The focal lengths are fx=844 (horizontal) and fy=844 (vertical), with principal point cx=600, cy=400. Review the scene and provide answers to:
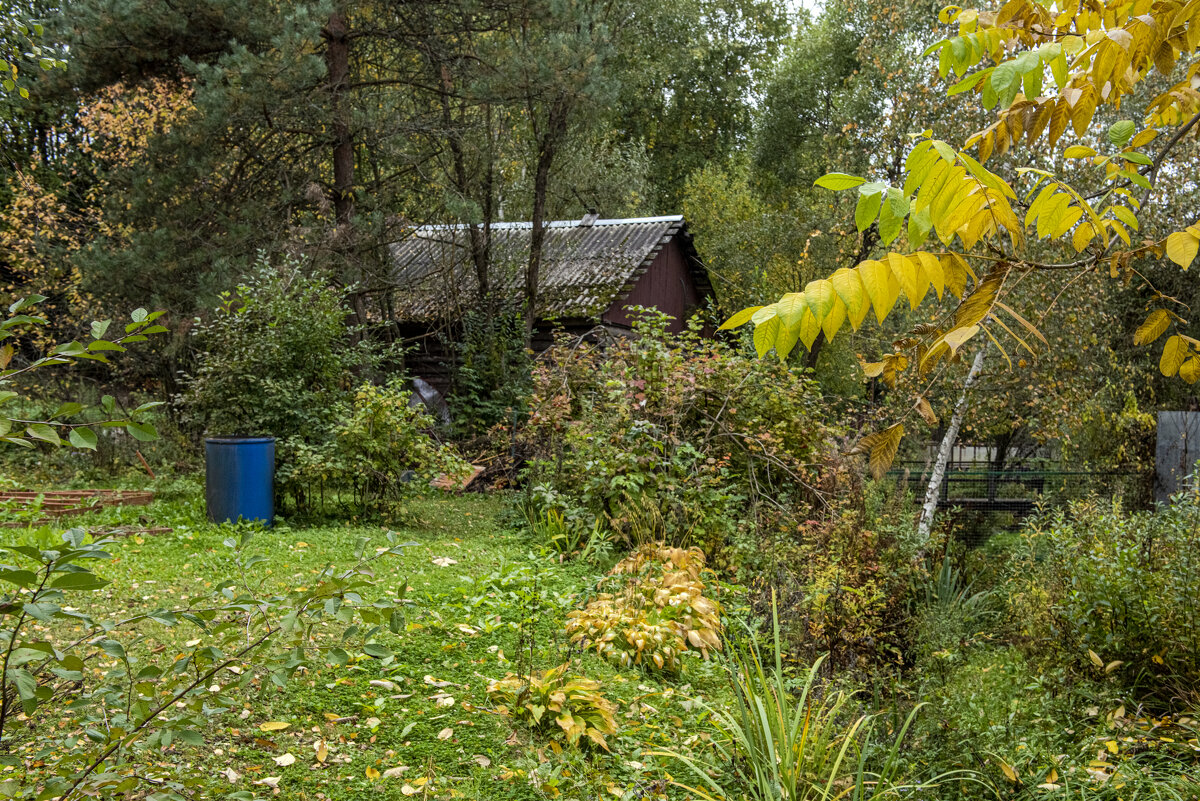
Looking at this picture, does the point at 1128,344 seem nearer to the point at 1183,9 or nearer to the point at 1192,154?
the point at 1192,154

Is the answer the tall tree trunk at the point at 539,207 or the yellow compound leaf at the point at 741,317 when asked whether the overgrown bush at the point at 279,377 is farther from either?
the yellow compound leaf at the point at 741,317

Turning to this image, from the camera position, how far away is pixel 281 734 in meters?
3.50

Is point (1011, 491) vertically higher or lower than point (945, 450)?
lower

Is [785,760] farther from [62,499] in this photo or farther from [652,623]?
[62,499]

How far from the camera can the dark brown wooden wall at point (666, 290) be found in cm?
1692

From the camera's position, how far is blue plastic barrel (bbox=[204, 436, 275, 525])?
7.44 m

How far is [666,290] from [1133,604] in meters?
14.7

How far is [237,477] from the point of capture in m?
7.45

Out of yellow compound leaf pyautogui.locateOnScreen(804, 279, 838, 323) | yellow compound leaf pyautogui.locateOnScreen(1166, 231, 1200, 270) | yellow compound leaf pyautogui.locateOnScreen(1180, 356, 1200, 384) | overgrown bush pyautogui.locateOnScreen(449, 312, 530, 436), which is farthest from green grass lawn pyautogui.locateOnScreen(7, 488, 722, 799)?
overgrown bush pyautogui.locateOnScreen(449, 312, 530, 436)

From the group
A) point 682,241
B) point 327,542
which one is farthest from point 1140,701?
point 682,241

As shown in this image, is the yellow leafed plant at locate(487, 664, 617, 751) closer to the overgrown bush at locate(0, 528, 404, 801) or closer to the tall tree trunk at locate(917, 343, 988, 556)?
the overgrown bush at locate(0, 528, 404, 801)

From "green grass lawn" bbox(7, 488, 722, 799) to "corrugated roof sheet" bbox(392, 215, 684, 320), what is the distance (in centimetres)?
752

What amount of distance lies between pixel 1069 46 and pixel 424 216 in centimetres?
1364

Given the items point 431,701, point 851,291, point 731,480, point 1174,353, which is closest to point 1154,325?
point 1174,353
